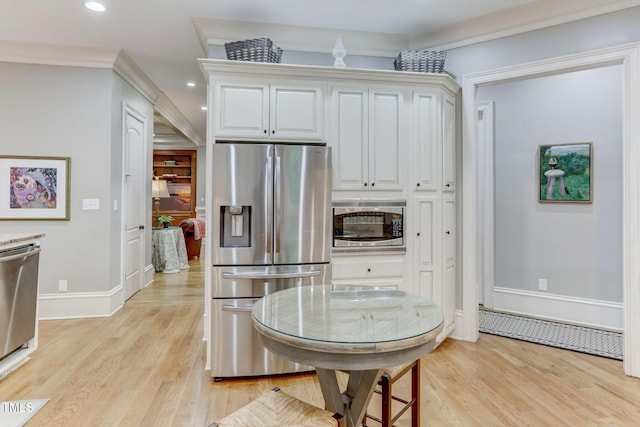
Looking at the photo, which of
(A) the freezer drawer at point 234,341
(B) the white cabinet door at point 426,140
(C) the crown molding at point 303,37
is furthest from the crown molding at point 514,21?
(A) the freezer drawer at point 234,341

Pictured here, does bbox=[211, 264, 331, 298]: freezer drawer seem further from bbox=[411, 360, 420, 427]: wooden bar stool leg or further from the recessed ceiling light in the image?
the recessed ceiling light

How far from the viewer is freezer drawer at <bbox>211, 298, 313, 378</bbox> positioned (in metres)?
2.48

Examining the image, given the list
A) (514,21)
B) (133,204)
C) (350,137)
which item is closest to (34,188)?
(133,204)

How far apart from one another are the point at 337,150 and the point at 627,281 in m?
2.37

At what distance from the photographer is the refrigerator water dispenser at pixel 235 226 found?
2521 millimetres

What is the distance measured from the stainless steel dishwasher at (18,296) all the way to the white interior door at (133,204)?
1.72m

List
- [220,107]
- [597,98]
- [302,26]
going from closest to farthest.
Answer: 1. [220,107]
2. [302,26]
3. [597,98]

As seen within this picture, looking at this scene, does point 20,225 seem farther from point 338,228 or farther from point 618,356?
point 618,356

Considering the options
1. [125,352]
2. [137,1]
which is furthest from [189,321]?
[137,1]

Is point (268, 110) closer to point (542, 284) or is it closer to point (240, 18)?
point (240, 18)

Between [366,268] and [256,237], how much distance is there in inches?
37.2

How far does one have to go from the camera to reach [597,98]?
358 centimetres

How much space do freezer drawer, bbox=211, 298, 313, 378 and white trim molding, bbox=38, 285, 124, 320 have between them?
2.13 m

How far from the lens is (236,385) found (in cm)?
245
